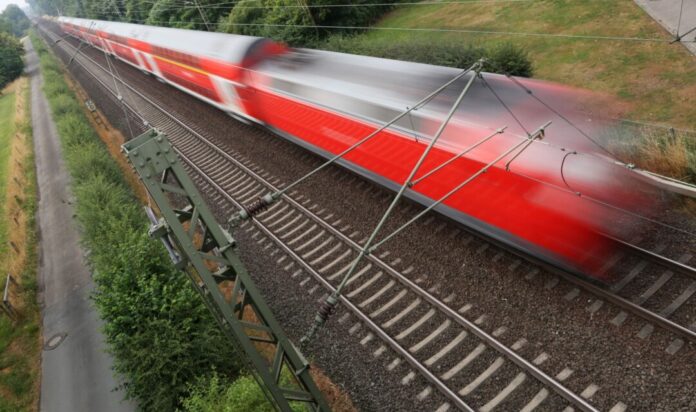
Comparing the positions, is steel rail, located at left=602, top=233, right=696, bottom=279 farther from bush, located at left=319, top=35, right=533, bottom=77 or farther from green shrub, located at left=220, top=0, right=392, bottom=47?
green shrub, located at left=220, top=0, right=392, bottom=47

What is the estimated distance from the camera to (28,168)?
2769 centimetres

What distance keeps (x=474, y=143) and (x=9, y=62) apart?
76585 mm

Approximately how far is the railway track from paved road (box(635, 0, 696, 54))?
12.3 meters

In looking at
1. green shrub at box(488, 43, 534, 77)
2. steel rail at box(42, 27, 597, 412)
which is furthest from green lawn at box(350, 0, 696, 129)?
steel rail at box(42, 27, 597, 412)

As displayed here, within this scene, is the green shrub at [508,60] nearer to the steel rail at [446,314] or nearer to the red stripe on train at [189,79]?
the steel rail at [446,314]

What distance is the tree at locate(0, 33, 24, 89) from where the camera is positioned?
6380cm

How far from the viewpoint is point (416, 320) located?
962 cm

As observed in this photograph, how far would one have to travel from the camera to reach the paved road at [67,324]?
11.1 metres

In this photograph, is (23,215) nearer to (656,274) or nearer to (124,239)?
(124,239)

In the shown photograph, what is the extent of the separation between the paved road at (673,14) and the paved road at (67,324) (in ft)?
68.0

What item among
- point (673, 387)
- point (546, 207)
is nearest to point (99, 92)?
point (546, 207)

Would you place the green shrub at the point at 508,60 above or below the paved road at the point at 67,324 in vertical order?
above

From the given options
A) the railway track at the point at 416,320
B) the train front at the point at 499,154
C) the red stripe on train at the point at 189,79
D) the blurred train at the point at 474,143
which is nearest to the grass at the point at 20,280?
the railway track at the point at 416,320

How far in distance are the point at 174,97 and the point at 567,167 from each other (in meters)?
27.5
